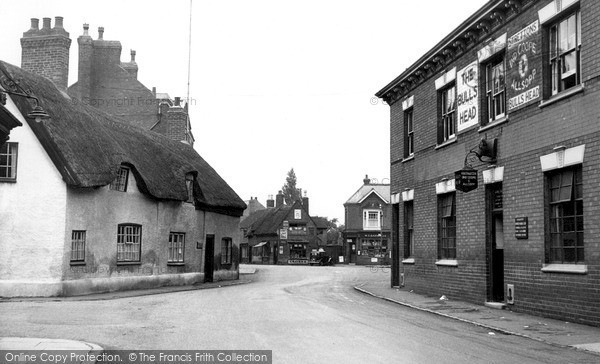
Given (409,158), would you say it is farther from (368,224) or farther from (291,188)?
(291,188)

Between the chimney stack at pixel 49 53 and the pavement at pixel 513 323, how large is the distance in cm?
1950

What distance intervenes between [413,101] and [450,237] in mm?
5573

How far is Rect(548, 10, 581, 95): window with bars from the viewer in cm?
1400

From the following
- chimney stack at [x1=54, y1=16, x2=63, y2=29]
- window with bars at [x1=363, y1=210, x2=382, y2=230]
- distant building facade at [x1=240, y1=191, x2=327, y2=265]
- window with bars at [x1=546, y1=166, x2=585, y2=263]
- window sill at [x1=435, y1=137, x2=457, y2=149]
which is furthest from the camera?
distant building facade at [x1=240, y1=191, x2=327, y2=265]

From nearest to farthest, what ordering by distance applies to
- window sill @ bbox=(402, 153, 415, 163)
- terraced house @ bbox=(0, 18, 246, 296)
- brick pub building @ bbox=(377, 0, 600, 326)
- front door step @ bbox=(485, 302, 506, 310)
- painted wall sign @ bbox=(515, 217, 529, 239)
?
brick pub building @ bbox=(377, 0, 600, 326) → painted wall sign @ bbox=(515, 217, 529, 239) → front door step @ bbox=(485, 302, 506, 310) → terraced house @ bbox=(0, 18, 246, 296) → window sill @ bbox=(402, 153, 415, 163)

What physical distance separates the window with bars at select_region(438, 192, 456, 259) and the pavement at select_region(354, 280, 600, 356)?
57.6 inches

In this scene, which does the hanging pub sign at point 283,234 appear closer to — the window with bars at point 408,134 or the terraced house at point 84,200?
the terraced house at point 84,200

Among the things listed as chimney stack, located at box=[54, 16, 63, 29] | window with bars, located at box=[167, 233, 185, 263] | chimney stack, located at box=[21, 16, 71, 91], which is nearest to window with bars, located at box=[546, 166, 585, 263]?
window with bars, located at box=[167, 233, 185, 263]

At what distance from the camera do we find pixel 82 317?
49.3 ft

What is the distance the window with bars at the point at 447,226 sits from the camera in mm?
20062

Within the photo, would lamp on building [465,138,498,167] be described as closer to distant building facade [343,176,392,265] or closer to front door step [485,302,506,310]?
front door step [485,302,506,310]

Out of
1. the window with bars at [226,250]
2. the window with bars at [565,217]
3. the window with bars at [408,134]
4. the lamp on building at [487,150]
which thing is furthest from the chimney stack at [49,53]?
the window with bars at [565,217]

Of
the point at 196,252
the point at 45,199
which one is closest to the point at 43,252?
the point at 45,199

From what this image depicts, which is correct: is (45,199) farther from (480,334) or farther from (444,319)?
(480,334)
